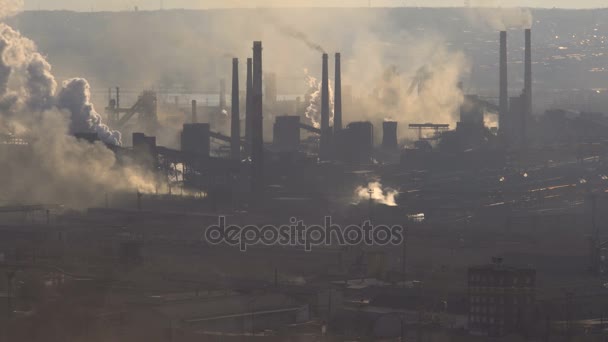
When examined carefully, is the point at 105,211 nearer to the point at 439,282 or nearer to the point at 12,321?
the point at 439,282

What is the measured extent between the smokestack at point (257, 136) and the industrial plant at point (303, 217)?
0.37ft

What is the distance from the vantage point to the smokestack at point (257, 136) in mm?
73000

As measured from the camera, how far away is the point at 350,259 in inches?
2099

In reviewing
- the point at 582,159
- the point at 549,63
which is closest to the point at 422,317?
the point at 582,159

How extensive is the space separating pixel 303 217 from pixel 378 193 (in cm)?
856

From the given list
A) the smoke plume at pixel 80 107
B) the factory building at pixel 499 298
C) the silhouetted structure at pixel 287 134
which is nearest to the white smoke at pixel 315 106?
the silhouetted structure at pixel 287 134

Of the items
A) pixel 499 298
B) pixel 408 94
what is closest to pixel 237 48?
pixel 408 94

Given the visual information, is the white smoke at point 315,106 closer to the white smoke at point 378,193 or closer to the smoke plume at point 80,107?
the white smoke at point 378,193

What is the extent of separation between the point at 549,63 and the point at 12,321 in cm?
13548

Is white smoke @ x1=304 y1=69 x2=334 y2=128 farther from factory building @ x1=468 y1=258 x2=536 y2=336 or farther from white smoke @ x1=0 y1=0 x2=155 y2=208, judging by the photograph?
factory building @ x1=468 y1=258 x2=536 y2=336

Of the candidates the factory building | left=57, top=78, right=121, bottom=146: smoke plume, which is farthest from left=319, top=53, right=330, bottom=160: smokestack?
the factory building

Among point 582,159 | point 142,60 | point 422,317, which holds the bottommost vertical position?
point 422,317

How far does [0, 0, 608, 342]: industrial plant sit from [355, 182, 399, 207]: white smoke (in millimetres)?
155

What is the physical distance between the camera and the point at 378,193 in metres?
73.4
